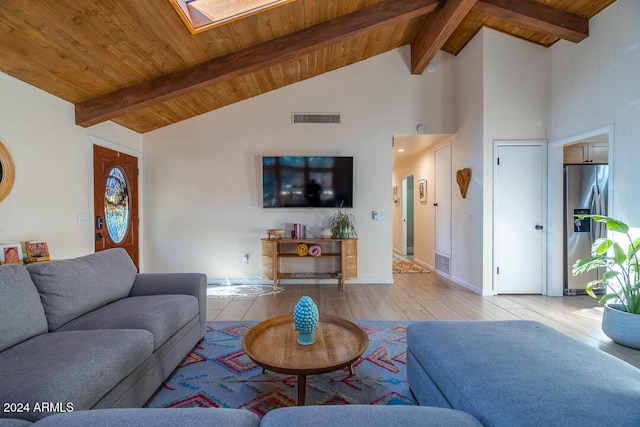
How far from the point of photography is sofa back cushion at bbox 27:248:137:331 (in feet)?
5.74

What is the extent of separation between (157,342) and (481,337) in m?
1.90

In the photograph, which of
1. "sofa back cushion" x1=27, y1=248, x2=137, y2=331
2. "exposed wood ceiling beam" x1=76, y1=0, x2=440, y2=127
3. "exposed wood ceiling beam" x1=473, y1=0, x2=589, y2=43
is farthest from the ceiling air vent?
"sofa back cushion" x1=27, y1=248, x2=137, y2=331

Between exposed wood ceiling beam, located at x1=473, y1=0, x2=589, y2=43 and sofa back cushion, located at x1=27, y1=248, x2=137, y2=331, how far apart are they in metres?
4.73

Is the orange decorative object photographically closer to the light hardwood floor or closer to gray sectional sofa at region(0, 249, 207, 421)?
the light hardwood floor

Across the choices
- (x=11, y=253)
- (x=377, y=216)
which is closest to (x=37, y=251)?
(x=11, y=253)

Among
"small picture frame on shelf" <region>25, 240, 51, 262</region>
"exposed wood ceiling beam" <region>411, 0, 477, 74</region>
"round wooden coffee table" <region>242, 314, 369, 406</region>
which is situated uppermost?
Result: "exposed wood ceiling beam" <region>411, 0, 477, 74</region>

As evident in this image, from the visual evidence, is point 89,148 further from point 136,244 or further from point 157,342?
point 157,342

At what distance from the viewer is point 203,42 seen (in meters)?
2.97

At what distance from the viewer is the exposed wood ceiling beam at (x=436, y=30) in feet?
10.1

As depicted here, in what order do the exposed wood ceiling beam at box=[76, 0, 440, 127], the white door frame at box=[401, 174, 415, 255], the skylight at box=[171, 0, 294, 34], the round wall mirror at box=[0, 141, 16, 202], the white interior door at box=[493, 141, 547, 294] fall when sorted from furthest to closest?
the white door frame at box=[401, 174, 415, 255] < the white interior door at box=[493, 141, 547, 294] < the exposed wood ceiling beam at box=[76, 0, 440, 127] < the skylight at box=[171, 0, 294, 34] < the round wall mirror at box=[0, 141, 16, 202]

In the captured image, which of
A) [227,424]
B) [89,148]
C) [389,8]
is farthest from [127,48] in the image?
[227,424]

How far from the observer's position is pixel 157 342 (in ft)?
5.83

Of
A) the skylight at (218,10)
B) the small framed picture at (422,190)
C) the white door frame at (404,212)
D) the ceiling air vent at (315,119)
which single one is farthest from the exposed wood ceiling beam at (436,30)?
the white door frame at (404,212)

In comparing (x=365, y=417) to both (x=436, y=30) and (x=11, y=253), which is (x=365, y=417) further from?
(x=436, y=30)
